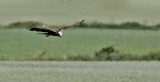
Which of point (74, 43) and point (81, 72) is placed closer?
point (81, 72)

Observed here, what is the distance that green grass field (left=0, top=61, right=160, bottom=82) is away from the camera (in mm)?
15352

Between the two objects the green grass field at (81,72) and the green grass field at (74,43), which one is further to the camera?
the green grass field at (74,43)

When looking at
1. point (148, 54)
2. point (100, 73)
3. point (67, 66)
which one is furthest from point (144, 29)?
point (100, 73)

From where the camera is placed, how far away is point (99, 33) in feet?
106

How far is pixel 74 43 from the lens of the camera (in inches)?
1096

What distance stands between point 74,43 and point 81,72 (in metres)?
10.6

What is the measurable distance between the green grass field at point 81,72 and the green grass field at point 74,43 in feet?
8.39

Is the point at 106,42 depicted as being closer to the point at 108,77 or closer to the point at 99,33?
the point at 99,33

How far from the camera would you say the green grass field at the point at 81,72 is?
15352 mm

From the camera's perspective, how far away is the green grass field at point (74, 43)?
77.3ft

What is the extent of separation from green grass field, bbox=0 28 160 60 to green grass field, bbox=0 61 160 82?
2.56 meters

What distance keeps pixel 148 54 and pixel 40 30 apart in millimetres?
14307

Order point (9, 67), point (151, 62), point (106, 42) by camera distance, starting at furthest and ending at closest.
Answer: point (106, 42), point (151, 62), point (9, 67)

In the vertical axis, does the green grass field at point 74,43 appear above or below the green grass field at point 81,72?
above
